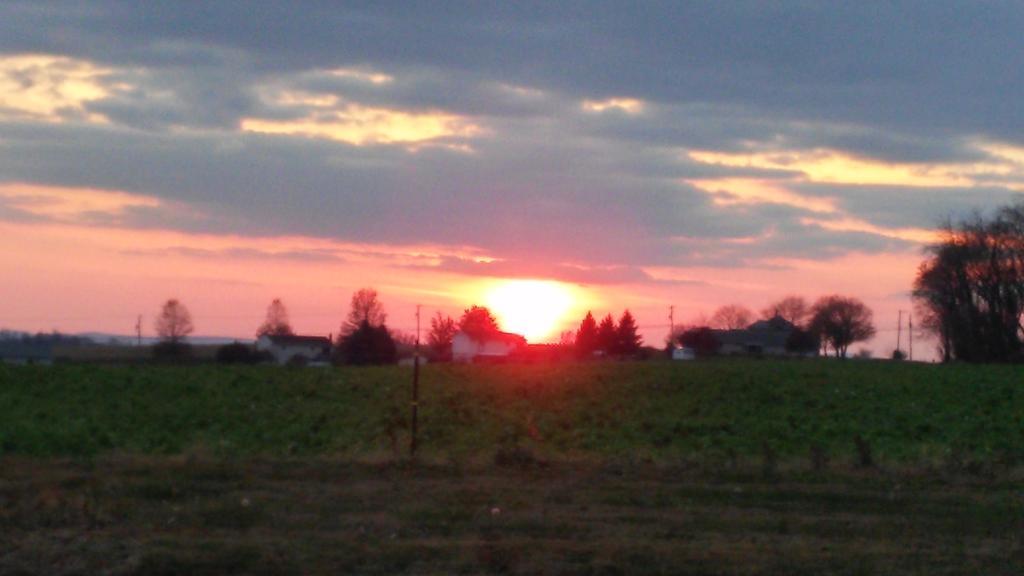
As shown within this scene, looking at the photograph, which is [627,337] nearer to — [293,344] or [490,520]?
[293,344]

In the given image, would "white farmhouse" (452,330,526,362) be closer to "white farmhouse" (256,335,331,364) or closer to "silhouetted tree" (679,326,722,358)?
"white farmhouse" (256,335,331,364)

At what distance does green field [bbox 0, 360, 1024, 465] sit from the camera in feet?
92.4

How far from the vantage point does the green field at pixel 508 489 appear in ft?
39.4

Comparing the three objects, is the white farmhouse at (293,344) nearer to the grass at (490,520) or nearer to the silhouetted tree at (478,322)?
the silhouetted tree at (478,322)

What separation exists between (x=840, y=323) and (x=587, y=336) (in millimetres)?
37693

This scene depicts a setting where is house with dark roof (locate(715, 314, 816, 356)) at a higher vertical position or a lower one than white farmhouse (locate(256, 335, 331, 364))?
higher

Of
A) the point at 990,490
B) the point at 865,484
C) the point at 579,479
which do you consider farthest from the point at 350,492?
the point at 990,490

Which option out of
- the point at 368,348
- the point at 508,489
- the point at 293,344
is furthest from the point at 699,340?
the point at 508,489

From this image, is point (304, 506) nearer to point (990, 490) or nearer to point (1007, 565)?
point (1007, 565)

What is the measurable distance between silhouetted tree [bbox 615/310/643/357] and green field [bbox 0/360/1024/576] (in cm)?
4738

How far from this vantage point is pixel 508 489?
16438mm

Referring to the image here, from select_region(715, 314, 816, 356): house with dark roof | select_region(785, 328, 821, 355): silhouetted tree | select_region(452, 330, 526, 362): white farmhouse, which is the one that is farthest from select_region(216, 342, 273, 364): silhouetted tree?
select_region(715, 314, 816, 356): house with dark roof

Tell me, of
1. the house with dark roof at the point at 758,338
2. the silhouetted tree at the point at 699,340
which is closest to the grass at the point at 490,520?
the silhouetted tree at the point at 699,340

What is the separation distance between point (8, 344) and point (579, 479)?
65233 mm
